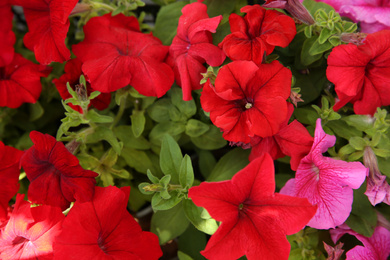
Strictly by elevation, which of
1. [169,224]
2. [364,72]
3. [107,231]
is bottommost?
[169,224]

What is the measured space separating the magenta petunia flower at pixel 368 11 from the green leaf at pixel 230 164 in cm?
32

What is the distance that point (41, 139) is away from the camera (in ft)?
1.85

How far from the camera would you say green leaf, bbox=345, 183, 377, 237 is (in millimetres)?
637

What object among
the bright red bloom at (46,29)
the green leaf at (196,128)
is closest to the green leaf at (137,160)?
the green leaf at (196,128)

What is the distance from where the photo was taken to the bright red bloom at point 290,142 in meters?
0.57

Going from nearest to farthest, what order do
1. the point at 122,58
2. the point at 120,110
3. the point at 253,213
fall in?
the point at 253,213 → the point at 122,58 → the point at 120,110

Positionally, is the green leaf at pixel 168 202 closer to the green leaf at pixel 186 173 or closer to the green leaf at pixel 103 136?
the green leaf at pixel 186 173

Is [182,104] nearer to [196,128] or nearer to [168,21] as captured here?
[196,128]

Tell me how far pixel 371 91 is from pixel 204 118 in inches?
11.8

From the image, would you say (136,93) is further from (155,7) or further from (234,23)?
(155,7)

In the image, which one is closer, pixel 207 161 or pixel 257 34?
pixel 257 34

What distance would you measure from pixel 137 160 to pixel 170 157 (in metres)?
0.13

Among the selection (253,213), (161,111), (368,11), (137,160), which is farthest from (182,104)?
(368,11)

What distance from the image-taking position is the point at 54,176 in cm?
60
